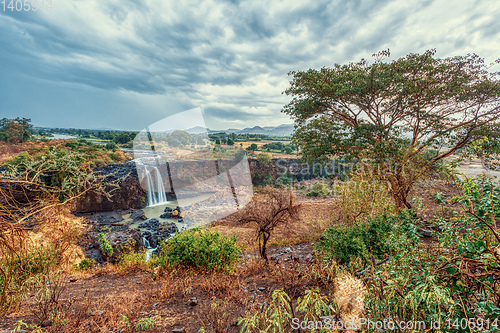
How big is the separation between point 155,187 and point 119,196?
323 cm

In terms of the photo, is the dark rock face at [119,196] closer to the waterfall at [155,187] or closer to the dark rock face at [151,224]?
the waterfall at [155,187]

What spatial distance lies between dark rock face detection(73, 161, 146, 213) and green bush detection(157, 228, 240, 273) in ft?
49.1

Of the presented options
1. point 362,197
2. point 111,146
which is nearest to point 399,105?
point 362,197

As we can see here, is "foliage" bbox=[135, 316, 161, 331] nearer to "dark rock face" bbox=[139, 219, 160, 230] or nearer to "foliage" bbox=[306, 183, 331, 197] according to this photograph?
"dark rock face" bbox=[139, 219, 160, 230]

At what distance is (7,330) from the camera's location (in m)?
2.12

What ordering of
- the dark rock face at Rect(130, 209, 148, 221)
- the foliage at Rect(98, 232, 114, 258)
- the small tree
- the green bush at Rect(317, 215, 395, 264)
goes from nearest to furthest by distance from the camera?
the green bush at Rect(317, 215, 395, 264) < the small tree < the foliage at Rect(98, 232, 114, 258) < the dark rock face at Rect(130, 209, 148, 221)

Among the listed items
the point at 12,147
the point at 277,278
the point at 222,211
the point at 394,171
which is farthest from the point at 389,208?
the point at 12,147

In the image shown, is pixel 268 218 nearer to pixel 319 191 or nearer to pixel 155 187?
pixel 319 191

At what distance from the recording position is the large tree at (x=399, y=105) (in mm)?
6695

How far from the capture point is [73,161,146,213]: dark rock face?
1734cm

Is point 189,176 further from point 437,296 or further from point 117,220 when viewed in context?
point 437,296

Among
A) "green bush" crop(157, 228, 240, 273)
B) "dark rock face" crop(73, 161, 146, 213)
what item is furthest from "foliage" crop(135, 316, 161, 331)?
"dark rock face" crop(73, 161, 146, 213)

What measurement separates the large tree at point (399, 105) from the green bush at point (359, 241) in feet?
7.95

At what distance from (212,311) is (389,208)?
5.66 meters
